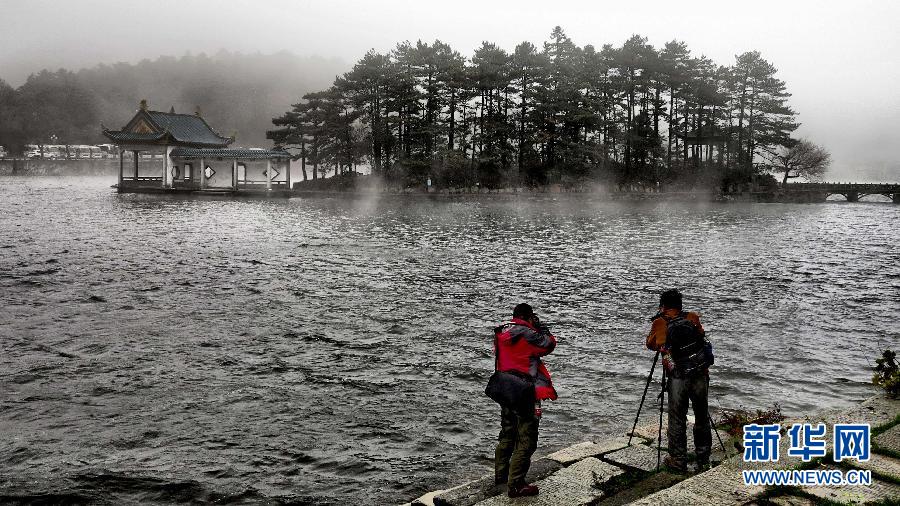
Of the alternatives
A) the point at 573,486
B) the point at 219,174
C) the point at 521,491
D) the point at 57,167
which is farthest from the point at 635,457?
the point at 57,167

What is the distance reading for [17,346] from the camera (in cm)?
1507

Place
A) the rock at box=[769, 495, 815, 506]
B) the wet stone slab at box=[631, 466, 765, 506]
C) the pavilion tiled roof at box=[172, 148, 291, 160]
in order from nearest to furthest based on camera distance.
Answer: the rock at box=[769, 495, 815, 506] → the wet stone slab at box=[631, 466, 765, 506] → the pavilion tiled roof at box=[172, 148, 291, 160]

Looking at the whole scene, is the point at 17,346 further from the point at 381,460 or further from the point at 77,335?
the point at 381,460

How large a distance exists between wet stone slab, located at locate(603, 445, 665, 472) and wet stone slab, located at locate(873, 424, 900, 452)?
2375mm

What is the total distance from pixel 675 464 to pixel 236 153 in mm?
74263

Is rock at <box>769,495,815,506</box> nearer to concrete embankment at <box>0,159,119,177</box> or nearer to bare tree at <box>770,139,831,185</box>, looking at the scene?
bare tree at <box>770,139,831,185</box>

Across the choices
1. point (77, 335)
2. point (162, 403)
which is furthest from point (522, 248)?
point (162, 403)

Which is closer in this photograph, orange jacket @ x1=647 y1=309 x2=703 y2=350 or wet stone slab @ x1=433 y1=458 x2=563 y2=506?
wet stone slab @ x1=433 y1=458 x2=563 y2=506

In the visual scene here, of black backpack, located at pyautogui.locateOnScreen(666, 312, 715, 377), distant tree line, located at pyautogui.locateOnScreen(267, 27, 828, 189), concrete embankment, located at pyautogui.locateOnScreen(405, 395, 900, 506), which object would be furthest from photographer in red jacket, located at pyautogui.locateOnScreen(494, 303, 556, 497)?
distant tree line, located at pyautogui.locateOnScreen(267, 27, 828, 189)

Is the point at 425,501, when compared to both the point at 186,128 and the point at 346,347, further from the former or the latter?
the point at 186,128

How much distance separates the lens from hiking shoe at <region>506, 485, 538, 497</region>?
22.8 ft

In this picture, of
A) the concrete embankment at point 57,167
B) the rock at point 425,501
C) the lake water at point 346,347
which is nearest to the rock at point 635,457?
the lake water at point 346,347

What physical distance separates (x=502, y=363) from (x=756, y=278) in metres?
22.0

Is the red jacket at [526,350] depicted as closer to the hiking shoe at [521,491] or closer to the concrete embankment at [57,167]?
the hiking shoe at [521,491]
